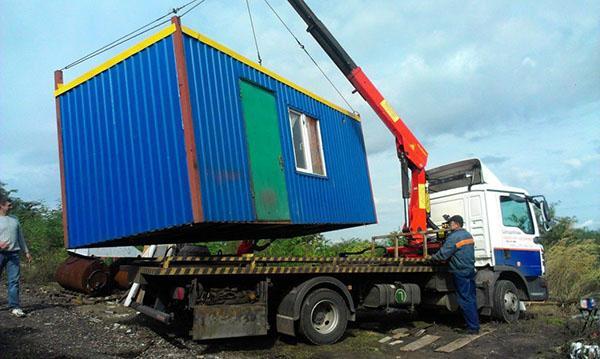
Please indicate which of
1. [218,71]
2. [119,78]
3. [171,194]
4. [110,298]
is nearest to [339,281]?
[171,194]

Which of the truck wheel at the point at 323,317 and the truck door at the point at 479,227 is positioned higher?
the truck door at the point at 479,227

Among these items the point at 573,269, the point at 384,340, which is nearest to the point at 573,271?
the point at 573,269

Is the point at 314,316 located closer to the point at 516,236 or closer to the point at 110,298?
the point at 516,236

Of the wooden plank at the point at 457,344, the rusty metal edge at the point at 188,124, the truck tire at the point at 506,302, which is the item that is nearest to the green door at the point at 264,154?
the rusty metal edge at the point at 188,124

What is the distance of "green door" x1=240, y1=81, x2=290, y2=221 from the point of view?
6.23 m

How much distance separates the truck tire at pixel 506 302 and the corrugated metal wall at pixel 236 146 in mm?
2927

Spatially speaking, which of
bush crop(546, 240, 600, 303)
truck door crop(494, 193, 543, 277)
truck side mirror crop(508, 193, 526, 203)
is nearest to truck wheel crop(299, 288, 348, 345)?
truck door crop(494, 193, 543, 277)

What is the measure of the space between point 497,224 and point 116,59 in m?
7.00

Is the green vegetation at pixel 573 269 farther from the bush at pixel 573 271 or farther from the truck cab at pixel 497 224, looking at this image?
the truck cab at pixel 497 224

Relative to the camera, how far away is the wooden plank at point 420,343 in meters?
6.63

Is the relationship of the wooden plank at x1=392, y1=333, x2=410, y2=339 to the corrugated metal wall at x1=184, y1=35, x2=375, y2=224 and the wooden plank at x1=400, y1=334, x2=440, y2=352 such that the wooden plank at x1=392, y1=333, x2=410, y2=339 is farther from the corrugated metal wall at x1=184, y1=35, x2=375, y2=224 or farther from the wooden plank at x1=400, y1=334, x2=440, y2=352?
the corrugated metal wall at x1=184, y1=35, x2=375, y2=224

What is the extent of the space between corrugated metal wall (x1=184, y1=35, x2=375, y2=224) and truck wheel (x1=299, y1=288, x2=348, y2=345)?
45.6 inches

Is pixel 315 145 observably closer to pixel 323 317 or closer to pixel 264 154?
pixel 264 154

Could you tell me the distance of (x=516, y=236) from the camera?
30.0 feet
